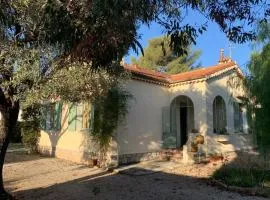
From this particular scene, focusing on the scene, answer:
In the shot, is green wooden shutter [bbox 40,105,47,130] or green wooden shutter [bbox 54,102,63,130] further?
green wooden shutter [bbox 40,105,47,130]

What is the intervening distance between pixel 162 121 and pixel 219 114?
11.1 feet

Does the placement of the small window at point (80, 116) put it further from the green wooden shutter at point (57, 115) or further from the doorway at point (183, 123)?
the doorway at point (183, 123)

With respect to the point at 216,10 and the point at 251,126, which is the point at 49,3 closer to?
the point at 216,10

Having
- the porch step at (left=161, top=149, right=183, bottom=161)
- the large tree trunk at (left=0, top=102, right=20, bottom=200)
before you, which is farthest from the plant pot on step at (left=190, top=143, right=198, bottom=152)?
the large tree trunk at (left=0, top=102, right=20, bottom=200)

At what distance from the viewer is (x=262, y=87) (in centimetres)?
1039

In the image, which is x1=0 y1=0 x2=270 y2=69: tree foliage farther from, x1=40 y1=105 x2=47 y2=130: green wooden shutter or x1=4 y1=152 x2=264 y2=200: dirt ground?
x1=40 y1=105 x2=47 y2=130: green wooden shutter

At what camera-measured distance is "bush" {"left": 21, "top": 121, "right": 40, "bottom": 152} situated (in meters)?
20.8

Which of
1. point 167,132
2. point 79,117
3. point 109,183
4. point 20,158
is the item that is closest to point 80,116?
point 79,117

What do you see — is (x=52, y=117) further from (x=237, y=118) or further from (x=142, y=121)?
(x=237, y=118)

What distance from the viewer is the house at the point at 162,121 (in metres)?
16.3

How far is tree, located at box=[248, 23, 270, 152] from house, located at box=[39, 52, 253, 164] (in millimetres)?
4798

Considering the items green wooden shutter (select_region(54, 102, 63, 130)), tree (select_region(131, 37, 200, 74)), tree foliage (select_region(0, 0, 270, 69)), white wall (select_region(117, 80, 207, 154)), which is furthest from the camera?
tree (select_region(131, 37, 200, 74))

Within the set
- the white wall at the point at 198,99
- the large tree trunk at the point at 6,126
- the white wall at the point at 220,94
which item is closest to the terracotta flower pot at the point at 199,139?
the white wall at the point at 198,99

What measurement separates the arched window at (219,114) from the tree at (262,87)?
7754 millimetres
